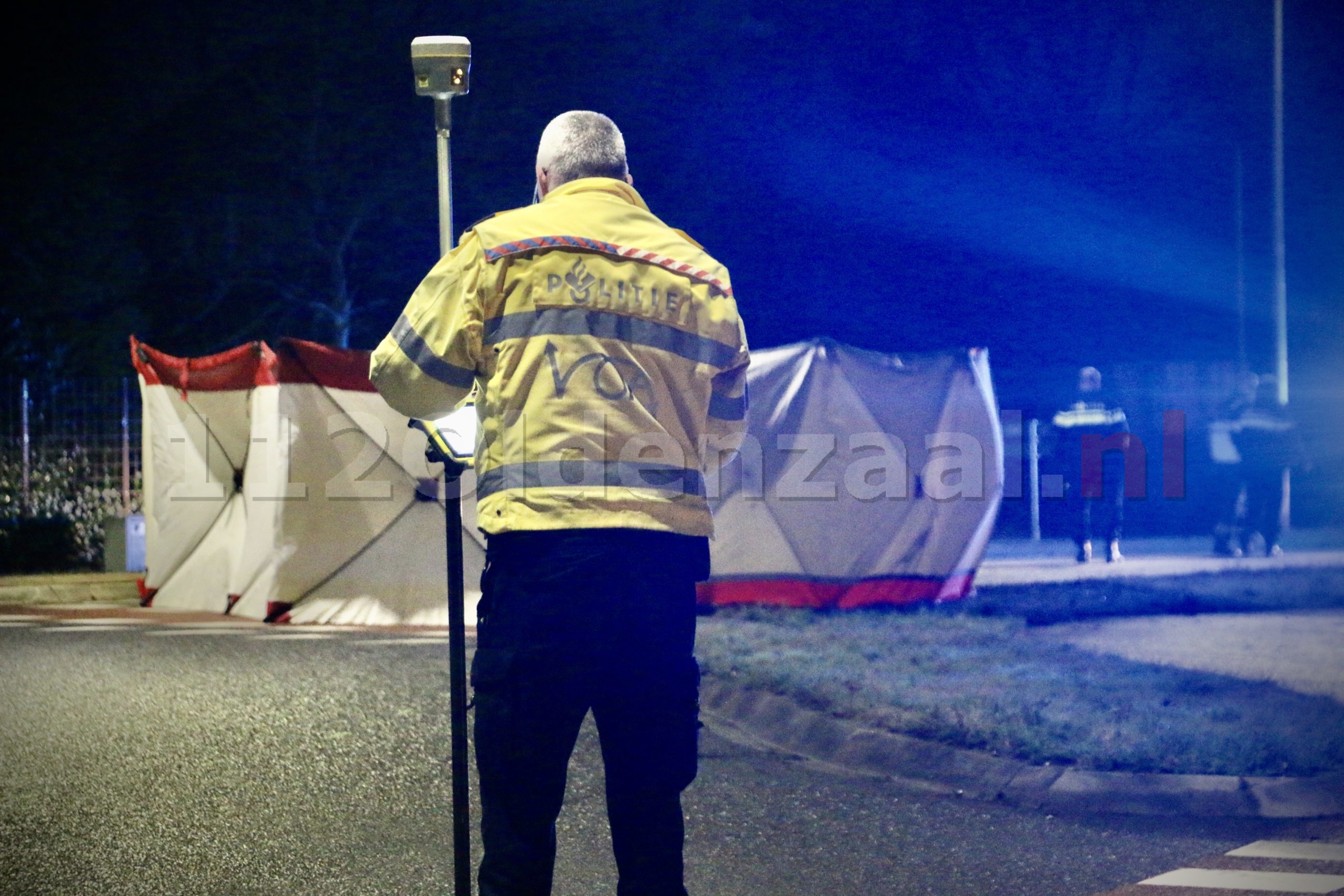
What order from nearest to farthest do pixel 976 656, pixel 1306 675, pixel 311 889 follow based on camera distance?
pixel 311 889 → pixel 1306 675 → pixel 976 656

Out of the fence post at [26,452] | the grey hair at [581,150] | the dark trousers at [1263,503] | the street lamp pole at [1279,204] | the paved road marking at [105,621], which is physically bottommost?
the paved road marking at [105,621]

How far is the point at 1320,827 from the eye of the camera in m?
4.81

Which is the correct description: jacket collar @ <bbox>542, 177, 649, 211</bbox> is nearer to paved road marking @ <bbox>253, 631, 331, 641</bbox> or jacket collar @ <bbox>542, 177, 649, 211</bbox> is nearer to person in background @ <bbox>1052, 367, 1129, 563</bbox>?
paved road marking @ <bbox>253, 631, 331, 641</bbox>

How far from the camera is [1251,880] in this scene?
4.15 meters

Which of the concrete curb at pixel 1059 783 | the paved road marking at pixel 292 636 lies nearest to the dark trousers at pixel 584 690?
the concrete curb at pixel 1059 783

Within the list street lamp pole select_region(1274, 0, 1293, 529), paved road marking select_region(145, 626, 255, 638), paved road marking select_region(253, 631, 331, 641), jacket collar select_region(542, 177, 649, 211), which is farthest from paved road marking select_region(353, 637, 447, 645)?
street lamp pole select_region(1274, 0, 1293, 529)

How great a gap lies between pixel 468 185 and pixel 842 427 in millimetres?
20238

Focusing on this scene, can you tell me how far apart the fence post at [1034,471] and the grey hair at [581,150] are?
49.5 feet

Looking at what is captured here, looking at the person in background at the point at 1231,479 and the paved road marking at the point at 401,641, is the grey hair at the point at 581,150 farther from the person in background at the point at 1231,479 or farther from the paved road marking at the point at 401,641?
the person in background at the point at 1231,479

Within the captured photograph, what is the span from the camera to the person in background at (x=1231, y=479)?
14.6 metres

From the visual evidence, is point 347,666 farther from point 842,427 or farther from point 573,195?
point 573,195

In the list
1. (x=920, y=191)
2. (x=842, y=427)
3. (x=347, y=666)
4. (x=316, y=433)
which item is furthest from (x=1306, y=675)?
(x=920, y=191)

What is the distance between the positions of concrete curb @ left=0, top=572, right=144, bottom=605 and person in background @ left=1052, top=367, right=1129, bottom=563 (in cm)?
932

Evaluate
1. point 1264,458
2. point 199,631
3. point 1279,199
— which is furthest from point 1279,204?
point 199,631
